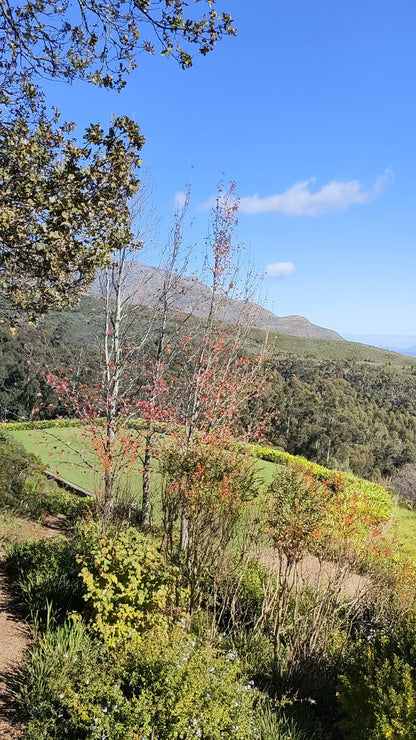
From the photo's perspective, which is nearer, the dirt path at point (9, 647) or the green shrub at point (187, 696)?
the green shrub at point (187, 696)

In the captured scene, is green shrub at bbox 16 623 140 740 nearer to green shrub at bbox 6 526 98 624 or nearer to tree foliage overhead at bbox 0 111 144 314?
green shrub at bbox 6 526 98 624

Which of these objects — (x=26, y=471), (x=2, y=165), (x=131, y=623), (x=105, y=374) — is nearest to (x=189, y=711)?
(x=131, y=623)

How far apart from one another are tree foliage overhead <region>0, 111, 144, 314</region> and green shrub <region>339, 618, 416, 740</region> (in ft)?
12.2

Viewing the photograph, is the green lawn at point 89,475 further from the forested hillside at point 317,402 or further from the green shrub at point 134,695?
the forested hillside at point 317,402

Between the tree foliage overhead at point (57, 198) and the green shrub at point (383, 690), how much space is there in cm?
372

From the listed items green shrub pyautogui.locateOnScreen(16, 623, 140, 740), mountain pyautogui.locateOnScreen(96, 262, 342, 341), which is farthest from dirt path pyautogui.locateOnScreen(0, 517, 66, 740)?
mountain pyautogui.locateOnScreen(96, 262, 342, 341)

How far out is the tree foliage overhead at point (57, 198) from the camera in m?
3.28

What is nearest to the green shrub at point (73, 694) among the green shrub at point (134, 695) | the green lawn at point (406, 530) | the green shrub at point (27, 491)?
the green shrub at point (134, 695)

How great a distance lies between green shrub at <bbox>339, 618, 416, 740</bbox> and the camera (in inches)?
104

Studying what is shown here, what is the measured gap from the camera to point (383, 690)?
2949 millimetres

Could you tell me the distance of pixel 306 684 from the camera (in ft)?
13.7

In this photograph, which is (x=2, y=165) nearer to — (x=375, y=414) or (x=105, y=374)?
(x=105, y=374)

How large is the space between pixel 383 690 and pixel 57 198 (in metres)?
4.09

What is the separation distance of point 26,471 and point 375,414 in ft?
83.6
